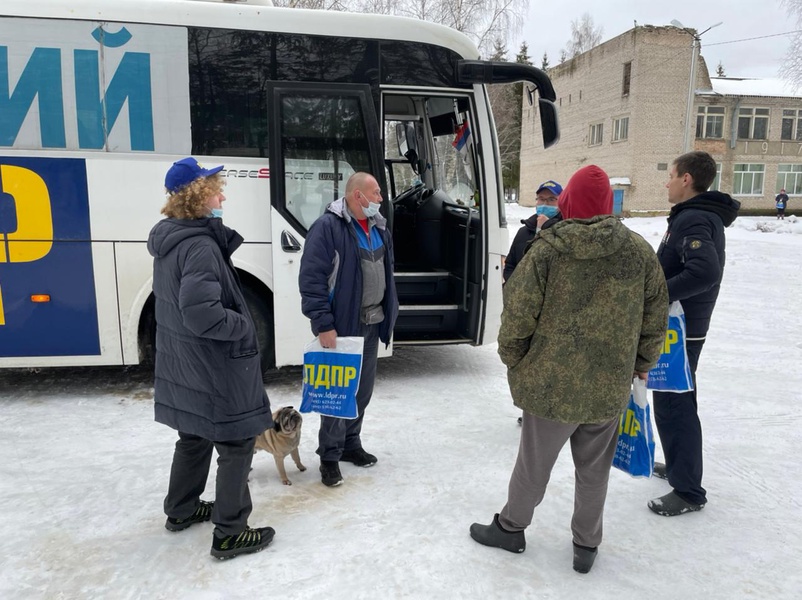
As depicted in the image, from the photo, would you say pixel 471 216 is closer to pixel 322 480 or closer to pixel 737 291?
pixel 322 480

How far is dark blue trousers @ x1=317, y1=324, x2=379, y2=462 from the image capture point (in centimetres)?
377

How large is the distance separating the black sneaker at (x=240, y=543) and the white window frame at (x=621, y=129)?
120 feet

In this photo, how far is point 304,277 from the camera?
11.6 ft

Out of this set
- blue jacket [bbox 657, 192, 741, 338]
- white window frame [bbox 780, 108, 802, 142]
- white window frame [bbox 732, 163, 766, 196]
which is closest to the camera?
blue jacket [bbox 657, 192, 741, 338]

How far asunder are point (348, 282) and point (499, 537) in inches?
63.3

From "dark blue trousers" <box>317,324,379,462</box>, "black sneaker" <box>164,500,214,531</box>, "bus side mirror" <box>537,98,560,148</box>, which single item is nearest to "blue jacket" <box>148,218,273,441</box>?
"black sneaker" <box>164,500,214,531</box>

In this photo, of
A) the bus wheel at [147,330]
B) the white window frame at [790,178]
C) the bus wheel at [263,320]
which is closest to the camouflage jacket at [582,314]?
the bus wheel at [263,320]

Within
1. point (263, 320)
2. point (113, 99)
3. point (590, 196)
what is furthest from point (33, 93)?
point (590, 196)

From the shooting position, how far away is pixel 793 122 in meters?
37.1

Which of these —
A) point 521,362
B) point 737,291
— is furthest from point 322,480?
point 737,291

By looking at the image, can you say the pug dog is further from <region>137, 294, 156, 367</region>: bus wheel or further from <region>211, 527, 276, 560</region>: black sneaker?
<region>137, 294, 156, 367</region>: bus wheel

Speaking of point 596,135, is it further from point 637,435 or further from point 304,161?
point 637,435

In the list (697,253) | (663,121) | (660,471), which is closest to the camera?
(697,253)

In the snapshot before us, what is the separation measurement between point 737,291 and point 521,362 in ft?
30.9
